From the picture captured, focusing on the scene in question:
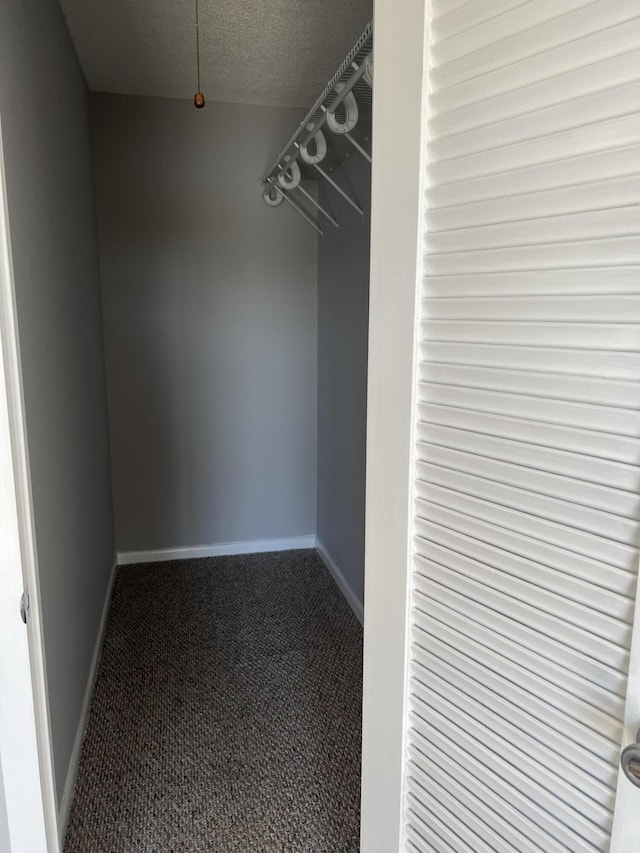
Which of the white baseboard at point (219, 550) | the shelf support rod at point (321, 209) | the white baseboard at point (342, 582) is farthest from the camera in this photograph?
the white baseboard at point (219, 550)

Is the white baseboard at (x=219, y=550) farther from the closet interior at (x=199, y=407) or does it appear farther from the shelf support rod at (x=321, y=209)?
the shelf support rod at (x=321, y=209)

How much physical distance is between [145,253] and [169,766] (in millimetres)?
2457

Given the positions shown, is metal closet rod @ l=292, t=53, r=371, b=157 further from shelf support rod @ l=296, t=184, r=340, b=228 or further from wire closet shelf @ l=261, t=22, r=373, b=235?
shelf support rod @ l=296, t=184, r=340, b=228

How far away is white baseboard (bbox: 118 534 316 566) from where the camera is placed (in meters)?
3.57

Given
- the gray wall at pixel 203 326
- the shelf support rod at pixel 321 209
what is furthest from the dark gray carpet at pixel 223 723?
the shelf support rod at pixel 321 209

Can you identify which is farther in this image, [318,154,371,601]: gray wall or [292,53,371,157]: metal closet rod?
[318,154,371,601]: gray wall

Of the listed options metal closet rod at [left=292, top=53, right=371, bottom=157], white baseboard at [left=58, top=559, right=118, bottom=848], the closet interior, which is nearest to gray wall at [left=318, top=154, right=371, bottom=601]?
the closet interior

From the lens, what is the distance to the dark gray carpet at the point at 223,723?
174 cm

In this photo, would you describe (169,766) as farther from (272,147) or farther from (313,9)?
(272,147)

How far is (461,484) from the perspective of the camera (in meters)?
0.95

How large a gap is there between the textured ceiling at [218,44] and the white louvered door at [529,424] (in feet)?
5.39

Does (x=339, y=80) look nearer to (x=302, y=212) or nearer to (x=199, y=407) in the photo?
(x=302, y=212)

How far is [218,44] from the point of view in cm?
251

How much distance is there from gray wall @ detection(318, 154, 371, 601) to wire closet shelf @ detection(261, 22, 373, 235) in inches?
3.5
